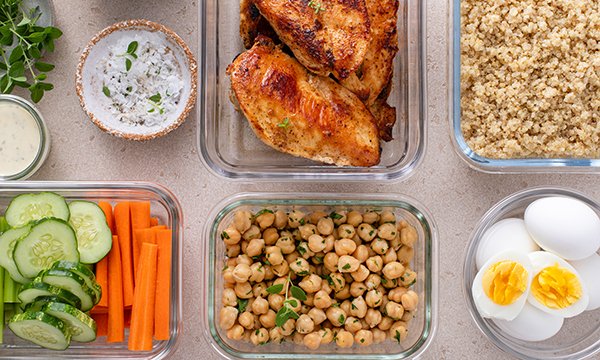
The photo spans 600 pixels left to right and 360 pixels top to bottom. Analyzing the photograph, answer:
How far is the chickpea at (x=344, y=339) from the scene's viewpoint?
2.09 m

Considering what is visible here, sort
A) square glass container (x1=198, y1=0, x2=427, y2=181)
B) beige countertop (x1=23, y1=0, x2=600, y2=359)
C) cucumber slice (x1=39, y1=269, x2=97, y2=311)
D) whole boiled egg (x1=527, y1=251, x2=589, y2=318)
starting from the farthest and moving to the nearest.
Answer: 1. beige countertop (x1=23, y1=0, x2=600, y2=359)
2. square glass container (x1=198, y1=0, x2=427, y2=181)
3. whole boiled egg (x1=527, y1=251, x2=589, y2=318)
4. cucumber slice (x1=39, y1=269, x2=97, y2=311)

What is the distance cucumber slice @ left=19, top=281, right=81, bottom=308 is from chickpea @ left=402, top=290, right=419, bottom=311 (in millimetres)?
920

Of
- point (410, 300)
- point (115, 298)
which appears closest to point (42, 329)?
point (115, 298)

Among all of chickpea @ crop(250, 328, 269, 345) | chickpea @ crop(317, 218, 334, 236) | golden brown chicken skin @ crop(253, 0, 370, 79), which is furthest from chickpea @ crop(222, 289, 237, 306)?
golden brown chicken skin @ crop(253, 0, 370, 79)

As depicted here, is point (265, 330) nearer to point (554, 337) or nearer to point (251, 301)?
point (251, 301)

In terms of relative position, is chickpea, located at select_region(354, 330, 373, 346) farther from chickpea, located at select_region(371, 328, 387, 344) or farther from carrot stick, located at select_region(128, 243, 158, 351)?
carrot stick, located at select_region(128, 243, 158, 351)

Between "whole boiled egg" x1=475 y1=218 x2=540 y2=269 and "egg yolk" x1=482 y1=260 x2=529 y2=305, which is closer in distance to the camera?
"egg yolk" x1=482 y1=260 x2=529 y2=305

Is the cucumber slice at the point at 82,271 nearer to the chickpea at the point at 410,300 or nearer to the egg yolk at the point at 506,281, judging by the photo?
the chickpea at the point at 410,300

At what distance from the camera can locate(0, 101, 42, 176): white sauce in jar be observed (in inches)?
86.4

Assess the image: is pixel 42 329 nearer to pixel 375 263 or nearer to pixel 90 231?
pixel 90 231

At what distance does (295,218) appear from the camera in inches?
83.8

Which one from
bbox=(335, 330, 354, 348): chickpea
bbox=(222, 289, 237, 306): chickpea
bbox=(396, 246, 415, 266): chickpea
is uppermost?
bbox=(396, 246, 415, 266): chickpea

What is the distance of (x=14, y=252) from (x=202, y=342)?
2.03ft

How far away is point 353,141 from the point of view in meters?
2.00
